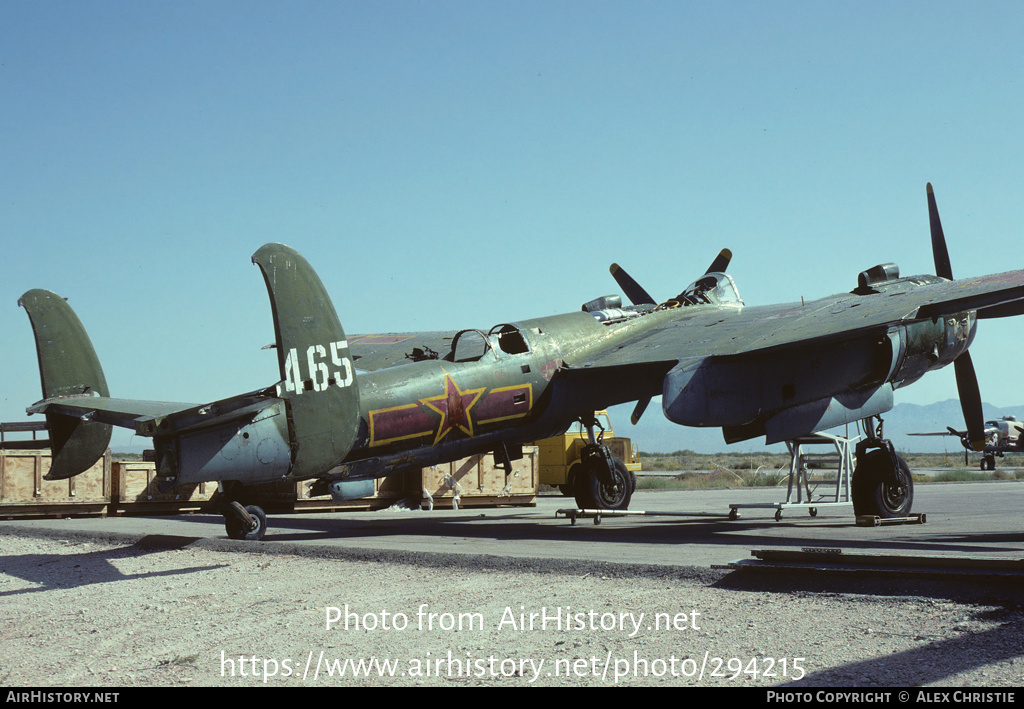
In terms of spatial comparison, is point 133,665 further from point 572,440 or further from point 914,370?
point 572,440

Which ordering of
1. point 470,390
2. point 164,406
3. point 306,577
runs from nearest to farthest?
point 306,577 → point 164,406 → point 470,390

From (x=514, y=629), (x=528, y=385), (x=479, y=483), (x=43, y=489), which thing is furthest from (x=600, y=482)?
(x=43, y=489)

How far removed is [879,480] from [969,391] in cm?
369

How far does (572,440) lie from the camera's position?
A: 28.0 m

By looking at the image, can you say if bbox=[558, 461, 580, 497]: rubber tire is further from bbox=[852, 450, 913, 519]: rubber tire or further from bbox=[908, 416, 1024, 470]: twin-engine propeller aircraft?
bbox=[908, 416, 1024, 470]: twin-engine propeller aircraft

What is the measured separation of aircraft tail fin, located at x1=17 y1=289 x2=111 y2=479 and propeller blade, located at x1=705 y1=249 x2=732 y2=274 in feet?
47.5

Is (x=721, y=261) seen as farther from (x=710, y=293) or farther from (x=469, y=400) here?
(x=469, y=400)

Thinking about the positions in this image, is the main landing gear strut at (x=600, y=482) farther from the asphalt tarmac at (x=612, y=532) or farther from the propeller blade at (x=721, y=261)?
the propeller blade at (x=721, y=261)

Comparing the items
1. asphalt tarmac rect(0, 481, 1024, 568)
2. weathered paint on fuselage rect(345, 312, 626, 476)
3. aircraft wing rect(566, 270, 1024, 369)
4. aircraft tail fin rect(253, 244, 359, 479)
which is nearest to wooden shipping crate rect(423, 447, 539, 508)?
asphalt tarmac rect(0, 481, 1024, 568)

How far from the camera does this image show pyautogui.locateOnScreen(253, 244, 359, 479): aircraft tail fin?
33.5 ft

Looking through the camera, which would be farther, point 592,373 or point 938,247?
point 938,247

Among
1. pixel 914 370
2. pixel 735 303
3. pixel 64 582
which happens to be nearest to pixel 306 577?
pixel 64 582

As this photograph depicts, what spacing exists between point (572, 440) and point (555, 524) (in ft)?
35.7

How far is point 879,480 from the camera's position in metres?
15.5
